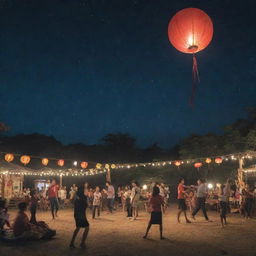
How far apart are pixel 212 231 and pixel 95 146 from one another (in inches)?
1238

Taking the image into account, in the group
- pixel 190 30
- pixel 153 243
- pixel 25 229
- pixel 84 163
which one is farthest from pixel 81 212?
pixel 84 163

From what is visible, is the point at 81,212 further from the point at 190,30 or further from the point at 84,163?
the point at 84,163

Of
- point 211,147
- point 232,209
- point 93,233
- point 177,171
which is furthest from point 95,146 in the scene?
Result: point 93,233

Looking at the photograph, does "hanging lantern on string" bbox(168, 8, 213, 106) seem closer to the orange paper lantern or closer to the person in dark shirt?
the orange paper lantern

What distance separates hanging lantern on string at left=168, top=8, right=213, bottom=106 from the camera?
6316mm

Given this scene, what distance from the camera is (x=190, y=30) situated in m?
6.46

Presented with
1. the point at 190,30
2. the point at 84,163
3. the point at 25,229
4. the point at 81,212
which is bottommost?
the point at 25,229

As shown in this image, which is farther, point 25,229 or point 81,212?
point 25,229

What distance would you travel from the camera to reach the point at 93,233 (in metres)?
9.25

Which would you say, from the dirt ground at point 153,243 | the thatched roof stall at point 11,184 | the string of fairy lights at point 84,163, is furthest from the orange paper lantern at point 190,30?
the thatched roof stall at point 11,184

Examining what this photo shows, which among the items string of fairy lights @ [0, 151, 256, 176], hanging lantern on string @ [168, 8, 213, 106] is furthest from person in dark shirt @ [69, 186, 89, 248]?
string of fairy lights @ [0, 151, 256, 176]

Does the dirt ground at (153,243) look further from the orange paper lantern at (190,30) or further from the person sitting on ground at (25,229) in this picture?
the orange paper lantern at (190,30)

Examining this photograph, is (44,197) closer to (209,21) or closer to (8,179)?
(8,179)

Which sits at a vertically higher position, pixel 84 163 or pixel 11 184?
pixel 84 163
